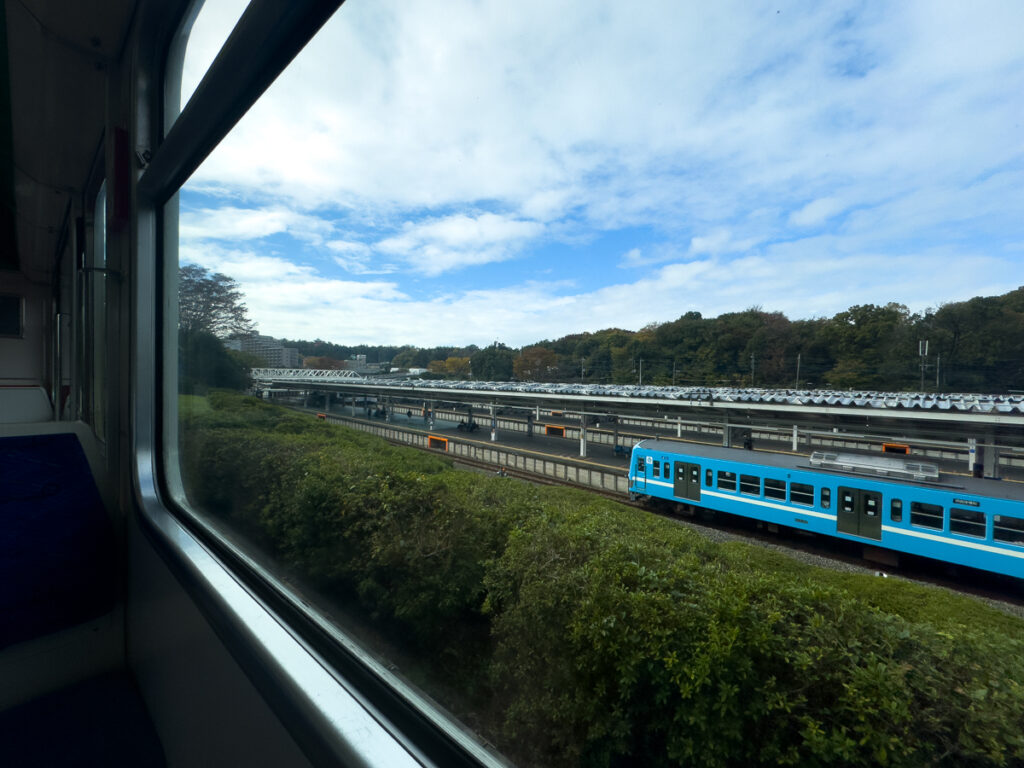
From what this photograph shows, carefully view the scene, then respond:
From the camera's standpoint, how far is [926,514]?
3.11 ft

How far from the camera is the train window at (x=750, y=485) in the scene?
113 centimetres

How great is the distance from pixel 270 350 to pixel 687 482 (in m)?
1.85

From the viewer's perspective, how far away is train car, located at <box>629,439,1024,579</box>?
831 mm

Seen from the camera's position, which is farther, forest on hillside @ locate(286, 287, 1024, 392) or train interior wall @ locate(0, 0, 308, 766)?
train interior wall @ locate(0, 0, 308, 766)

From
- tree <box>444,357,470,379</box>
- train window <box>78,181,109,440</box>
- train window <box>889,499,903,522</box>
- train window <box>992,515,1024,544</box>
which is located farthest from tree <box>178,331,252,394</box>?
train window <box>992,515,1024,544</box>

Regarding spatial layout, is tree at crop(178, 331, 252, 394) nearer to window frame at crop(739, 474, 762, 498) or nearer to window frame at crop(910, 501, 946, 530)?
window frame at crop(739, 474, 762, 498)

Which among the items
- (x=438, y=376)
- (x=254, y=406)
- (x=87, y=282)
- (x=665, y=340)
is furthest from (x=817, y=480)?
(x=87, y=282)

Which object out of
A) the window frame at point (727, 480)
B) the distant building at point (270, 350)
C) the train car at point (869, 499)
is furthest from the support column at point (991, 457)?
the distant building at point (270, 350)

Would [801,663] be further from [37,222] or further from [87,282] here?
[37,222]

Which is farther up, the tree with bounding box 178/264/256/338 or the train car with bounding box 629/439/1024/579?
the tree with bounding box 178/264/256/338

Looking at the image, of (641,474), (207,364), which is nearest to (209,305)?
(207,364)

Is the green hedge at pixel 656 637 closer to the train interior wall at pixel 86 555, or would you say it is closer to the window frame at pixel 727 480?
the window frame at pixel 727 480

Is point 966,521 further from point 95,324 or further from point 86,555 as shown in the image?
point 95,324

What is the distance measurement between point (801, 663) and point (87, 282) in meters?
4.16
